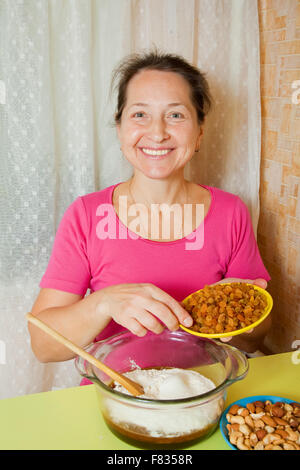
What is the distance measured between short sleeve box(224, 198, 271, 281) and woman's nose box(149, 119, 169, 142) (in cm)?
38

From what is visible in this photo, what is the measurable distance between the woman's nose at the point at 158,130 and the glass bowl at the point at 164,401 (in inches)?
Answer: 24.1

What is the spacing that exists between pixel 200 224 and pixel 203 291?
0.40 meters

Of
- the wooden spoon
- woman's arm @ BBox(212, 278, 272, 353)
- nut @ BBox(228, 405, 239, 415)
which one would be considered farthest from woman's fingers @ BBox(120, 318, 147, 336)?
woman's arm @ BBox(212, 278, 272, 353)

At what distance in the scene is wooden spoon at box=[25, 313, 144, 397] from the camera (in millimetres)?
918

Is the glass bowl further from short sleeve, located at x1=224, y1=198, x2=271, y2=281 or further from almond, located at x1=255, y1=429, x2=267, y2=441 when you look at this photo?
short sleeve, located at x1=224, y1=198, x2=271, y2=281

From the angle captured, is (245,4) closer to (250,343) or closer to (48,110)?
(48,110)

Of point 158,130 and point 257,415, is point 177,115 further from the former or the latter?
point 257,415

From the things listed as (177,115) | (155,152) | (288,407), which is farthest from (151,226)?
(288,407)

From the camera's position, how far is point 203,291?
3.89 ft

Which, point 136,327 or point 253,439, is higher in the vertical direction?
point 136,327

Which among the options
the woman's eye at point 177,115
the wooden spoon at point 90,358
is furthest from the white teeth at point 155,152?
the wooden spoon at point 90,358

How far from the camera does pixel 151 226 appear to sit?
154 cm

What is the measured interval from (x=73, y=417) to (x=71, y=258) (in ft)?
1.81
